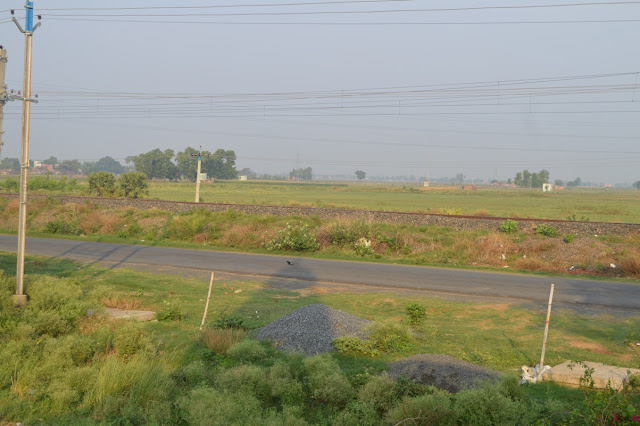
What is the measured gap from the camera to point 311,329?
11.3m

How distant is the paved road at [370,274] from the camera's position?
55.2 feet

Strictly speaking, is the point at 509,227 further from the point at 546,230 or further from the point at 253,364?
the point at 253,364

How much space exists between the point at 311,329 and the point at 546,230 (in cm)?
1823

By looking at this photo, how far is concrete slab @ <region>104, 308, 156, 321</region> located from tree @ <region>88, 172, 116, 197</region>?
1545 inches

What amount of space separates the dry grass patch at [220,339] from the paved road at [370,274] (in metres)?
8.36

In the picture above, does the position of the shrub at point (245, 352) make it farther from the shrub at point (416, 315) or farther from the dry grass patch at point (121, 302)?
the dry grass patch at point (121, 302)

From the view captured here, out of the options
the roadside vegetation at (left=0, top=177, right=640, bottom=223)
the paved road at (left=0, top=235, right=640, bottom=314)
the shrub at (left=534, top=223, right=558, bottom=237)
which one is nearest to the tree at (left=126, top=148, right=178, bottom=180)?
the roadside vegetation at (left=0, top=177, right=640, bottom=223)

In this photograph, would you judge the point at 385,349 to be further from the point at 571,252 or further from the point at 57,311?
the point at 571,252

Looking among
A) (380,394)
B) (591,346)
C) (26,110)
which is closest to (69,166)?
(26,110)

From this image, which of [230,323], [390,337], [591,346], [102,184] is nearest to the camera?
[390,337]

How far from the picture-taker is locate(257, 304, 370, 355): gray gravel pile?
10680mm

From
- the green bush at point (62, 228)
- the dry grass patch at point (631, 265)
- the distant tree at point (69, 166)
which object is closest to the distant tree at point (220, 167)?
the distant tree at point (69, 166)

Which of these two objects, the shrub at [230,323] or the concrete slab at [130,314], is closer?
the shrub at [230,323]

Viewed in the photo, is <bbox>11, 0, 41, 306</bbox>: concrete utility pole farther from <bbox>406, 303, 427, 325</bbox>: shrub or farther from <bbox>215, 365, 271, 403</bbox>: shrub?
<bbox>406, 303, 427, 325</bbox>: shrub
